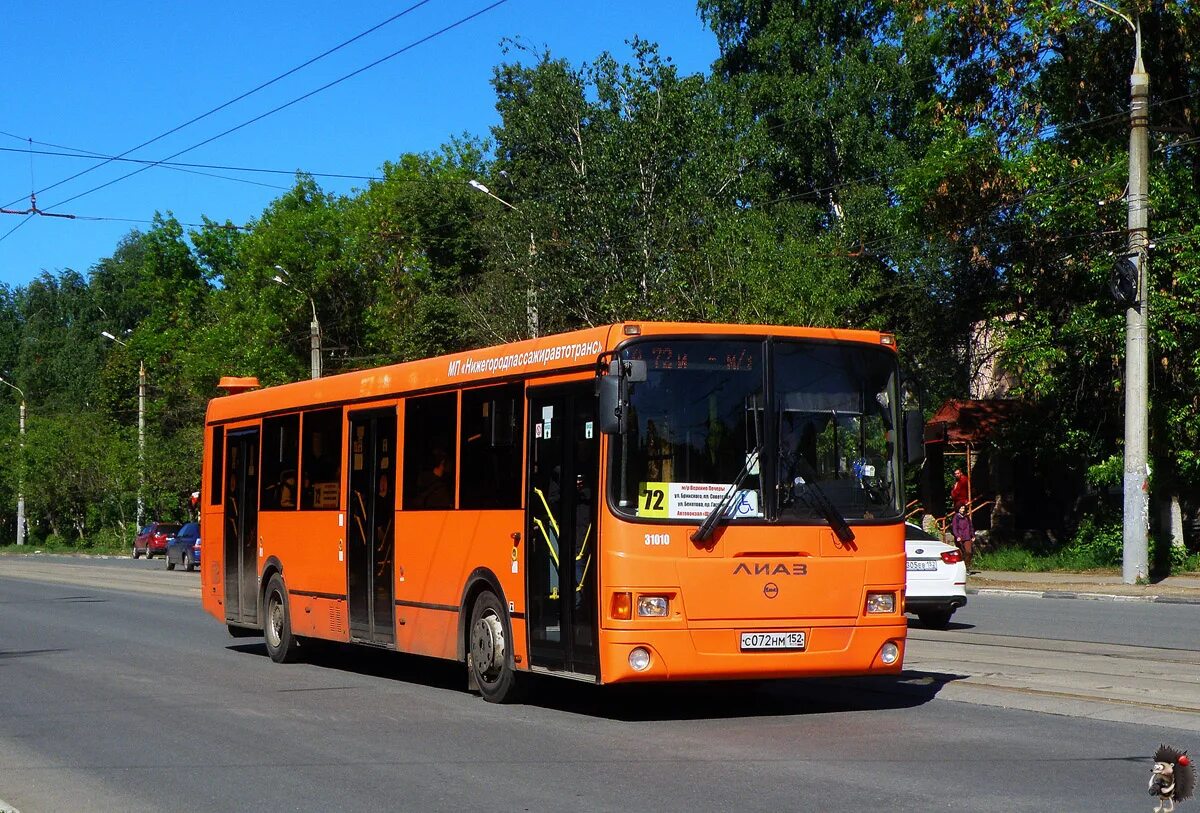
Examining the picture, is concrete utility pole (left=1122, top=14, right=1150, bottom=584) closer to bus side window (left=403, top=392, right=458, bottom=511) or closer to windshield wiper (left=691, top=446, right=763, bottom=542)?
Result: bus side window (left=403, top=392, right=458, bottom=511)

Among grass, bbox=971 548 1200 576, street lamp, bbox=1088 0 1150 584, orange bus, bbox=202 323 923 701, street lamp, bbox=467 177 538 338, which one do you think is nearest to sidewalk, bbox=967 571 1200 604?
street lamp, bbox=1088 0 1150 584

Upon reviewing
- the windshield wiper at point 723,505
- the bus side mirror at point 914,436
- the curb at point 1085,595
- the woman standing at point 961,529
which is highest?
the bus side mirror at point 914,436

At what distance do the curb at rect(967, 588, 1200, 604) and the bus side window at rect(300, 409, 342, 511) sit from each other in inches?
548

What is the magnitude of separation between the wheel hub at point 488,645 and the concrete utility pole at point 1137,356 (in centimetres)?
1734

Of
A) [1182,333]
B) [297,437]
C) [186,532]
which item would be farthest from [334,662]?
[186,532]

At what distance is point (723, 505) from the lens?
431 inches

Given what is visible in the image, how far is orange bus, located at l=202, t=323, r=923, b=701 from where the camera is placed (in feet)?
35.5

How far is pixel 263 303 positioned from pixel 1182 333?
141 feet

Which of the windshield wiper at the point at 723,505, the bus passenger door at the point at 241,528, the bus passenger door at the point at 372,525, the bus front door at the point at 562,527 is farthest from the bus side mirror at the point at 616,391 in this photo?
the bus passenger door at the point at 241,528

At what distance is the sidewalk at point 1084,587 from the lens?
81.5ft

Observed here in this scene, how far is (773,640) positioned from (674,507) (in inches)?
45.4

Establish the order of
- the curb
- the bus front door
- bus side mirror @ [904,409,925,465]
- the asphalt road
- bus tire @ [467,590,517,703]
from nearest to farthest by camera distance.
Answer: the asphalt road < the bus front door < bus side mirror @ [904,409,925,465] < bus tire @ [467,590,517,703] < the curb

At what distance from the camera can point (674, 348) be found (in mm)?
11062

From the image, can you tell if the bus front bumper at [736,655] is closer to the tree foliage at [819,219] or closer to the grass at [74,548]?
the tree foliage at [819,219]
